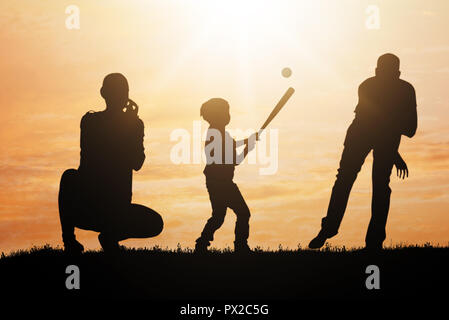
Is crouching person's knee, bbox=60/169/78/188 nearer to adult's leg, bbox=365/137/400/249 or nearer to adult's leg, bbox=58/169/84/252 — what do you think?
adult's leg, bbox=58/169/84/252

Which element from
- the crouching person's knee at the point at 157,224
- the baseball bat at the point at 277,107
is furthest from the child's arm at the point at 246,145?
the crouching person's knee at the point at 157,224

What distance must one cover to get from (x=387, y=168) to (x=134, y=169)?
15.3 ft

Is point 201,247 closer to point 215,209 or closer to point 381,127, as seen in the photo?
Result: point 215,209

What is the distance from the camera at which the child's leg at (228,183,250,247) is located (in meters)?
14.8

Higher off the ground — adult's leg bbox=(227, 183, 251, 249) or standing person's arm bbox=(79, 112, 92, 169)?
standing person's arm bbox=(79, 112, 92, 169)

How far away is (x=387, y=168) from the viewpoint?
47.7ft

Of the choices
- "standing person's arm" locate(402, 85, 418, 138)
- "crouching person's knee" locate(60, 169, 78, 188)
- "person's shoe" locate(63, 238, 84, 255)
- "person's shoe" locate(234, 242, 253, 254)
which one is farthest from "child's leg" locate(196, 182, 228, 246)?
"standing person's arm" locate(402, 85, 418, 138)

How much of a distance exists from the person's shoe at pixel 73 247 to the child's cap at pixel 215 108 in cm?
324

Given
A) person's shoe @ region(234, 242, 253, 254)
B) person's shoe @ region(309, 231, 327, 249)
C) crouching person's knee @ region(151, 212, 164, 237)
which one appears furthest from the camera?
person's shoe @ region(309, 231, 327, 249)

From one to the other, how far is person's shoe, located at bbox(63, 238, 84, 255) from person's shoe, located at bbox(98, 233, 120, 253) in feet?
1.30

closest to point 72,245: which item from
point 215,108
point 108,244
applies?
point 108,244
